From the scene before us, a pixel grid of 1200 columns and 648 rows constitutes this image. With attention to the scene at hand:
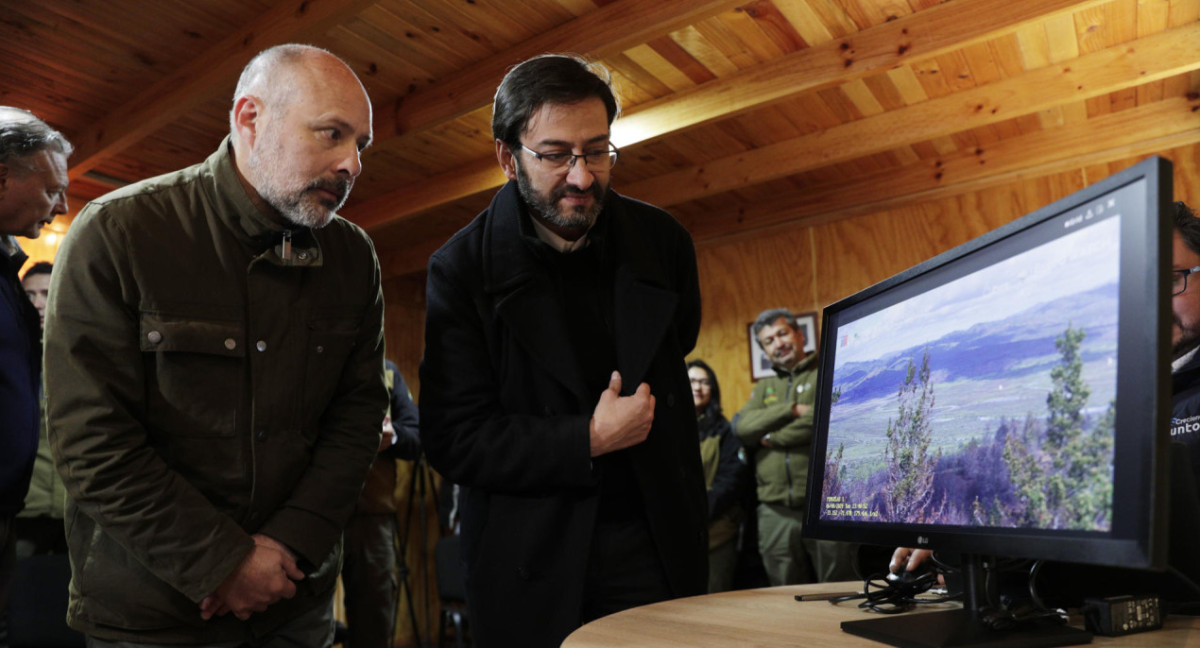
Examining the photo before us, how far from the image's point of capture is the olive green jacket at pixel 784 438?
4332 millimetres

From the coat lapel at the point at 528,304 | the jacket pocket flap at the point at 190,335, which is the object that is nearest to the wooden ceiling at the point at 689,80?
the coat lapel at the point at 528,304

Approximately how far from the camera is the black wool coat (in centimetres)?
139

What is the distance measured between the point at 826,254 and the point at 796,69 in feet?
7.41

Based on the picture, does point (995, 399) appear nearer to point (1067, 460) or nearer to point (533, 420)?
point (1067, 460)

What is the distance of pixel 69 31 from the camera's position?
12.6ft

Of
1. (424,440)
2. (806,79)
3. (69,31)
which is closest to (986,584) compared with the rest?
(424,440)

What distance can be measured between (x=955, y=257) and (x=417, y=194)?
16.5ft

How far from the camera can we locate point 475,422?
1466mm

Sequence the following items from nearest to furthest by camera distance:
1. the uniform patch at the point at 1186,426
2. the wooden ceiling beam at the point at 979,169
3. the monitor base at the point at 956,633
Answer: the monitor base at the point at 956,633 < the uniform patch at the point at 1186,426 < the wooden ceiling beam at the point at 979,169

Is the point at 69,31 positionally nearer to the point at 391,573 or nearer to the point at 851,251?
the point at 391,573

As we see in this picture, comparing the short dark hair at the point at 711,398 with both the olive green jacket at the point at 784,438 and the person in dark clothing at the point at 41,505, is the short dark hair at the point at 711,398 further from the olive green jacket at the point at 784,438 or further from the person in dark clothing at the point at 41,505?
the person in dark clothing at the point at 41,505

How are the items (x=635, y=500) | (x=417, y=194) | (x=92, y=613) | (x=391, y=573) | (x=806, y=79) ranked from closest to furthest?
(x=92, y=613) < (x=635, y=500) < (x=391, y=573) < (x=806, y=79) < (x=417, y=194)

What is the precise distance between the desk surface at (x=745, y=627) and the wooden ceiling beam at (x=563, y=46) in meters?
2.66

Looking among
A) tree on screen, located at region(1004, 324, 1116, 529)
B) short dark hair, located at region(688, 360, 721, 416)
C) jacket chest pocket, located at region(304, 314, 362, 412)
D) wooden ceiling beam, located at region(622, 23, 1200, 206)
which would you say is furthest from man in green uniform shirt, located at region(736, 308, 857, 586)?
tree on screen, located at region(1004, 324, 1116, 529)
